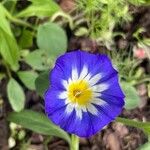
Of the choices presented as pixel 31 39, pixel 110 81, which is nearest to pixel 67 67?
pixel 110 81

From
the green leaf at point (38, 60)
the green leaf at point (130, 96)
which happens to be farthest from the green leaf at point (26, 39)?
the green leaf at point (130, 96)

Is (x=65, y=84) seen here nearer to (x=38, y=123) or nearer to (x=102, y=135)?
(x=38, y=123)

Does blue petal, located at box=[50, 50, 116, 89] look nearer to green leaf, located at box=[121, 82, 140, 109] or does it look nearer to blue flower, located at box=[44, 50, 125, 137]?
blue flower, located at box=[44, 50, 125, 137]

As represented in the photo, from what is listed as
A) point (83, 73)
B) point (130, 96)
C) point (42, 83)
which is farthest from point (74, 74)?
point (130, 96)

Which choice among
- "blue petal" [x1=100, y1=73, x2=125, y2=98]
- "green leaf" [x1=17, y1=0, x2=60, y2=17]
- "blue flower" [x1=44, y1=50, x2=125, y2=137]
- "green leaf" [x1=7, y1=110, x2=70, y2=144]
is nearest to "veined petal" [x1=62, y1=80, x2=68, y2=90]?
"blue flower" [x1=44, y1=50, x2=125, y2=137]

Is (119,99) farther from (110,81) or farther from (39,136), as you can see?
(39,136)

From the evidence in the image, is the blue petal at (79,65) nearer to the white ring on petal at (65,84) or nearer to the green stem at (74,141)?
the white ring on petal at (65,84)
